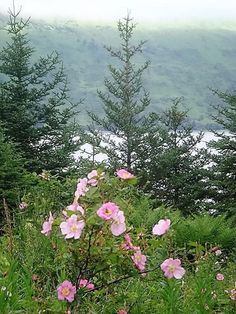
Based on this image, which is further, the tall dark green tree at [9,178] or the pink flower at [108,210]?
the tall dark green tree at [9,178]

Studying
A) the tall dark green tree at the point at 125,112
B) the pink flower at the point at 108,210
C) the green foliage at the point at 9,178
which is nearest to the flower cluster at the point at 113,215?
the pink flower at the point at 108,210

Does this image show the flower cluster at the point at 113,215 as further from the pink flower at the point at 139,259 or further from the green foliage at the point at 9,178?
the green foliage at the point at 9,178

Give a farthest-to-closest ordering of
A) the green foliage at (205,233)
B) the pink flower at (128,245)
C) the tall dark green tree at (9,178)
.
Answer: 1. the tall dark green tree at (9,178)
2. the green foliage at (205,233)
3. the pink flower at (128,245)

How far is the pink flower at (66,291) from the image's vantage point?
260 cm

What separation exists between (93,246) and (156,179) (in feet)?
46.4

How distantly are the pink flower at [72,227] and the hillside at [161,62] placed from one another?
12516 cm

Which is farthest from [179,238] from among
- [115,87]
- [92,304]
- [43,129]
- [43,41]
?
[43,41]

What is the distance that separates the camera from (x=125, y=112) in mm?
18141

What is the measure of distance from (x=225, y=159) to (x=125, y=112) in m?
4.64

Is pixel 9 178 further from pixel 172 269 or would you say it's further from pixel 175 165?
pixel 175 165

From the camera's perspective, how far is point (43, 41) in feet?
584

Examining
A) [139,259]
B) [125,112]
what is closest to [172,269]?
[139,259]

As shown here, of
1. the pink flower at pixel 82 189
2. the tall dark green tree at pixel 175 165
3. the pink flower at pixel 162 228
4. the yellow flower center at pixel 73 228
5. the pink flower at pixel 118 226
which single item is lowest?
the tall dark green tree at pixel 175 165

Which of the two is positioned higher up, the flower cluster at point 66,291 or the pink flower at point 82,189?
the pink flower at point 82,189
